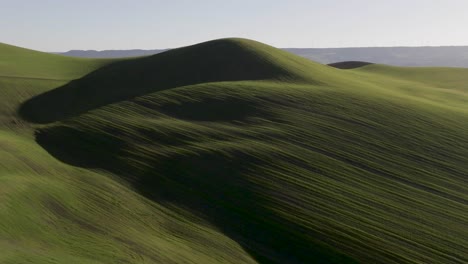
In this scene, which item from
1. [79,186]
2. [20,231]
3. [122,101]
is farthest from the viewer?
[122,101]

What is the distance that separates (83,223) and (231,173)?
32.2 ft

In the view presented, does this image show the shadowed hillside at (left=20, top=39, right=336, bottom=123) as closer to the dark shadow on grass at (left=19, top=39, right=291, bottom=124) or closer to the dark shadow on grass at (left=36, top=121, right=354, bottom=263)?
the dark shadow on grass at (left=19, top=39, right=291, bottom=124)

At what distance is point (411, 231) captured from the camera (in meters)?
22.8

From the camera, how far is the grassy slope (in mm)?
18672

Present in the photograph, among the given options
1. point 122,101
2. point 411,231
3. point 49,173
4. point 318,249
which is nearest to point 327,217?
point 318,249

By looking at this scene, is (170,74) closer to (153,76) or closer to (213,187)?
(153,76)

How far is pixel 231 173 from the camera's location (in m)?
27.9

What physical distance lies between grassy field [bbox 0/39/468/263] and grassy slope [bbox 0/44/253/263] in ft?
0.30

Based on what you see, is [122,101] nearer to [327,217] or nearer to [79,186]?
[79,186]

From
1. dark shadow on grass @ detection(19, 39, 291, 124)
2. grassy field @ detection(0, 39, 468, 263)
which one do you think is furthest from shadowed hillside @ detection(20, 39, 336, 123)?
grassy field @ detection(0, 39, 468, 263)

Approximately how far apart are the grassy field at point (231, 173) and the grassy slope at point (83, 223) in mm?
91

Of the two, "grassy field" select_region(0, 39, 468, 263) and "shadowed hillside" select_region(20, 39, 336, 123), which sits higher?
"shadowed hillside" select_region(20, 39, 336, 123)

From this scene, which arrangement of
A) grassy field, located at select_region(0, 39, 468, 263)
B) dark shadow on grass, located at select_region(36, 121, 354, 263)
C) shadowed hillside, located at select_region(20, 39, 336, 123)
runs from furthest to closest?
shadowed hillside, located at select_region(20, 39, 336, 123) < dark shadow on grass, located at select_region(36, 121, 354, 263) < grassy field, located at select_region(0, 39, 468, 263)

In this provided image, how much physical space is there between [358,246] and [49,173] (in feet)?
60.3
